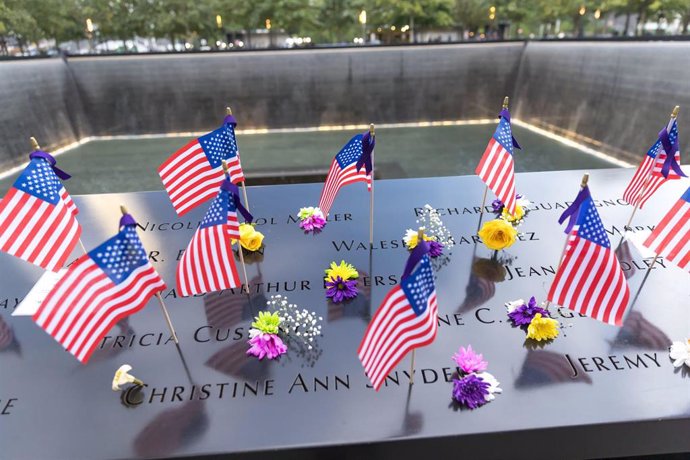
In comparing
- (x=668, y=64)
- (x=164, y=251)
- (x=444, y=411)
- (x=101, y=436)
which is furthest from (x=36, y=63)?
(x=668, y=64)

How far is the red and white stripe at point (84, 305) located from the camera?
2.66 metres

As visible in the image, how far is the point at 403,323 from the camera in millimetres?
2623

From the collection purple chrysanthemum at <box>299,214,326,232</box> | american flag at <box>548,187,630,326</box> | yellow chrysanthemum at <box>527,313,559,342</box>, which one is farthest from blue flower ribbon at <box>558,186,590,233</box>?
purple chrysanthemum at <box>299,214,326,232</box>

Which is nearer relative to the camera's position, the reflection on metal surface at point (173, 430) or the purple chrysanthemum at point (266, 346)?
the reflection on metal surface at point (173, 430)

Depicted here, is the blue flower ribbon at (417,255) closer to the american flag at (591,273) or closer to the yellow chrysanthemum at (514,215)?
the american flag at (591,273)

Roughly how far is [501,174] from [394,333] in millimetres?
2226

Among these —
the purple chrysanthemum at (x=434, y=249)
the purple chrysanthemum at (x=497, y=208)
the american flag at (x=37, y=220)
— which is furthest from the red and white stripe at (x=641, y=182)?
the american flag at (x=37, y=220)

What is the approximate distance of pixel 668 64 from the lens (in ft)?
35.9

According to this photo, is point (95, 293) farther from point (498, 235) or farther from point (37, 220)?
point (498, 235)

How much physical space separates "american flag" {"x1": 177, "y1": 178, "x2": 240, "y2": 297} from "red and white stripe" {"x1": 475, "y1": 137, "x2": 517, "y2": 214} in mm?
2352

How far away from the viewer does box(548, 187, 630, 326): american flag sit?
302 centimetres

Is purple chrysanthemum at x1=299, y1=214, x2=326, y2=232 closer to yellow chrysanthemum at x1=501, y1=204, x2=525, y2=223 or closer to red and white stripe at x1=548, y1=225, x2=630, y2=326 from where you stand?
yellow chrysanthemum at x1=501, y1=204, x2=525, y2=223

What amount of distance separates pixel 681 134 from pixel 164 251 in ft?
39.8

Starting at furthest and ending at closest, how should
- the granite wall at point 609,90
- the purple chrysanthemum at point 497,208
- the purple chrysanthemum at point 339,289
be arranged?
the granite wall at point 609,90 < the purple chrysanthemum at point 497,208 < the purple chrysanthemum at point 339,289
